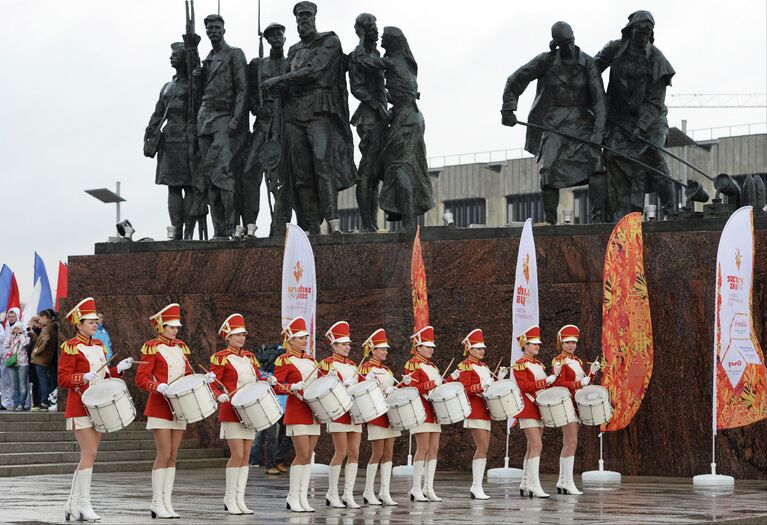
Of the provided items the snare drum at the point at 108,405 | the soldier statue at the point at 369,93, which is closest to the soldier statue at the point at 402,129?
the soldier statue at the point at 369,93

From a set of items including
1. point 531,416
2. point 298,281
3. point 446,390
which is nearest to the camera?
point 446,390

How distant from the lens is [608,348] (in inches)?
781

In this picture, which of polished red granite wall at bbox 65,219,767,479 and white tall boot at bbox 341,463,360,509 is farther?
polished red granite wall at bbox 65,219,767,479

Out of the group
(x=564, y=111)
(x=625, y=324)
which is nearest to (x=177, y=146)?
(x=564, y=111)

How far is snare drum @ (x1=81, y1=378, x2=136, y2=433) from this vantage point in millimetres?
13867

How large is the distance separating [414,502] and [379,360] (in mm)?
1463

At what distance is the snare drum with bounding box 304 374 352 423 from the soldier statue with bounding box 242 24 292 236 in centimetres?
926

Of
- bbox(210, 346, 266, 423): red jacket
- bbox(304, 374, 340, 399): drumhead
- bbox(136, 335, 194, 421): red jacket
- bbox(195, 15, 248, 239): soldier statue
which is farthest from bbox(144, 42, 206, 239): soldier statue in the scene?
bbox(136, 335, 194, 421): red jacket

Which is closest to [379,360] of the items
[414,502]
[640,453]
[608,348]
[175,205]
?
[414,502]

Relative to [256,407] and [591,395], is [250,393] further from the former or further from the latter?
[591,395]

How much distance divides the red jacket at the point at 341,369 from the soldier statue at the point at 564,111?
7.36 metres

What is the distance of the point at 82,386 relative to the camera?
14109 millimetres

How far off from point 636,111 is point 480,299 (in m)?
3.53

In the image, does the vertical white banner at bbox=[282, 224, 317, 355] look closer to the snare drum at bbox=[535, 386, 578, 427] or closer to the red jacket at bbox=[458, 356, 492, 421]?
the red jacket at bbox=[458, 356, 492, 421]
